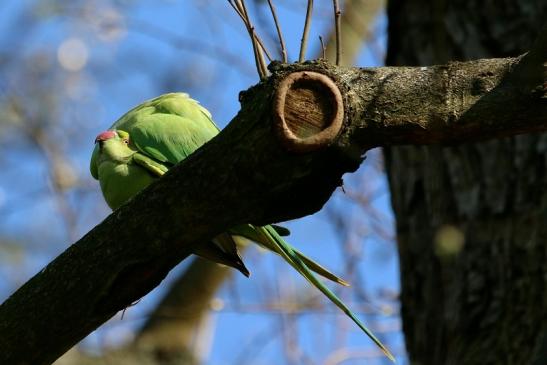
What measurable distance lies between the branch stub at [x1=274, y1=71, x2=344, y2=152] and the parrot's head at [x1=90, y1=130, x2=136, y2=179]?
42.0 inches

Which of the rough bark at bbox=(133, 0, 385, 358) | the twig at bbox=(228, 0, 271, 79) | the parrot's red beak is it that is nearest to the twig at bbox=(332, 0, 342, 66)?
the twig at bbox=(228, 0, 271, 79)

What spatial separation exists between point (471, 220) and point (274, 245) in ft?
3.19

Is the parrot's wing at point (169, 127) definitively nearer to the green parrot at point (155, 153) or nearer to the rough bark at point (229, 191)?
the green parrot at point (155, 153)

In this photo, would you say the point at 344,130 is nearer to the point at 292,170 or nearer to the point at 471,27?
the point at 292,170

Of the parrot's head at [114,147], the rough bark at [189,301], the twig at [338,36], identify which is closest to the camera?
the twig at [338,36]

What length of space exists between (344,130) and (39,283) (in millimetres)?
782

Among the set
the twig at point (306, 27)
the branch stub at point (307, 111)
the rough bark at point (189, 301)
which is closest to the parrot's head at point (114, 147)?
the twig at point (306, 27)

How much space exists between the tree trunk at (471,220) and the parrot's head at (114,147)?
1.21 metres

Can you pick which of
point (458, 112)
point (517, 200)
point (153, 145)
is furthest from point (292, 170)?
point (517, 200)

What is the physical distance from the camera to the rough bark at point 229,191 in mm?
1832

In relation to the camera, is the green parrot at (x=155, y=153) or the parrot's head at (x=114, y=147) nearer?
the green parrot at (x=155, y=153)

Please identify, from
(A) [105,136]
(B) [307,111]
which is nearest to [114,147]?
(A) [105,136]

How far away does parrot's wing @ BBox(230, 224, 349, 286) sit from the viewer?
2469mm

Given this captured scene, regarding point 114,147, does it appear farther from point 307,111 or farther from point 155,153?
point 307,111
